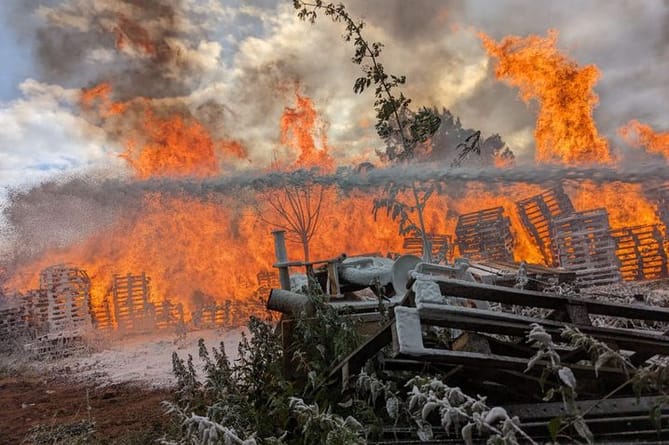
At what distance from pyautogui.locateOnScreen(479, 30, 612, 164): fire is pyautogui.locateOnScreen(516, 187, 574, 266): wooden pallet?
2.61 m

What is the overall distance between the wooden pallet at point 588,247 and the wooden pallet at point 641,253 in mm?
374

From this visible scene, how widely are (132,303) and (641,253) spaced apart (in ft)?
58.0

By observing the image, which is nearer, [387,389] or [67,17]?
[387,389]

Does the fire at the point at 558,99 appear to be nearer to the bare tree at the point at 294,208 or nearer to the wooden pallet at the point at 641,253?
the wooden pallet at the point at 641,253

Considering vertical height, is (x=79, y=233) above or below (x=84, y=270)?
above

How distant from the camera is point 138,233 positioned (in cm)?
1852

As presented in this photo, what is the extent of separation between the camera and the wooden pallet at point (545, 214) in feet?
48.8

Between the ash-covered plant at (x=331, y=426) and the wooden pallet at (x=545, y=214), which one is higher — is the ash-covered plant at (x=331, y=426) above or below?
below

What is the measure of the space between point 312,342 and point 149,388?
22.0 ft

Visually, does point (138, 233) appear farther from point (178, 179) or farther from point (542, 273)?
point (542, 273)

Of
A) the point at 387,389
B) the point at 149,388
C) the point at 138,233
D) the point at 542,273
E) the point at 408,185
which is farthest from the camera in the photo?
the point at 138,233

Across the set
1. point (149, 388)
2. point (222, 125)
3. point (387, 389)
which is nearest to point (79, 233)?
point (222, 125)

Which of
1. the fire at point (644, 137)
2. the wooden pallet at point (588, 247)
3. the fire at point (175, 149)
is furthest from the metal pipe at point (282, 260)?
the fire at point (644, 137)

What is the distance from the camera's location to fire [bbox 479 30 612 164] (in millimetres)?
17188
